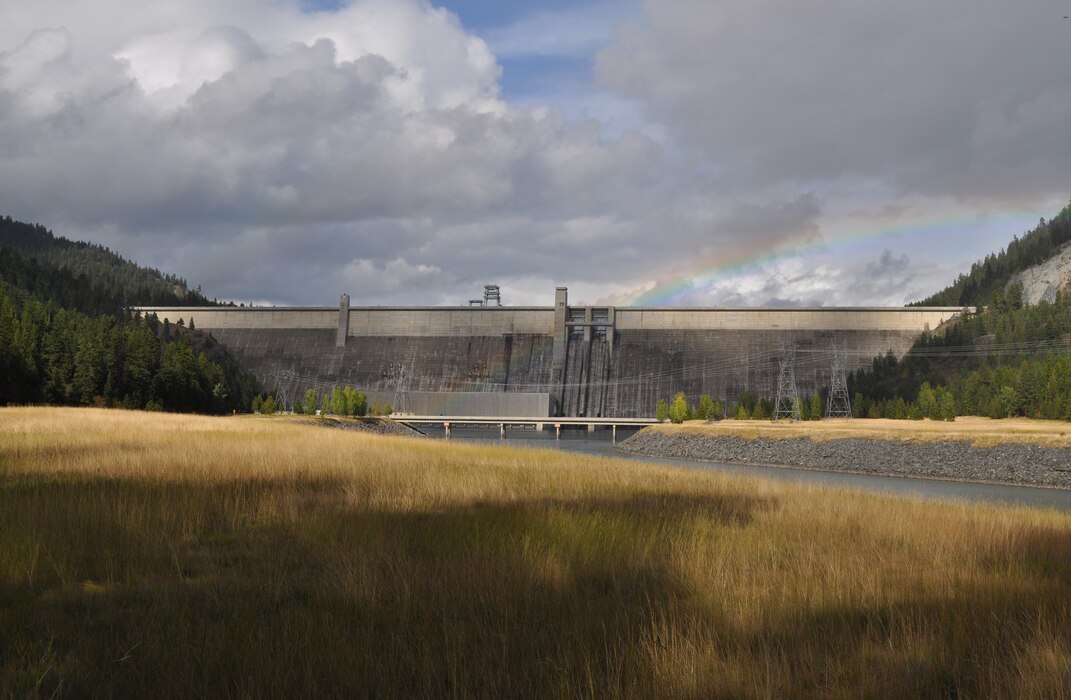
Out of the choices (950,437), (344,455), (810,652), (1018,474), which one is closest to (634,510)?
(810,652)

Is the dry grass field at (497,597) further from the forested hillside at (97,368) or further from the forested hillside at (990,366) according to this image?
the forested hillside at (990,366)

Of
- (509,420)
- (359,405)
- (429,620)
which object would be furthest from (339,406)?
(429,620)

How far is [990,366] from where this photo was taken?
92.0 m

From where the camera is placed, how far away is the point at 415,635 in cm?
501

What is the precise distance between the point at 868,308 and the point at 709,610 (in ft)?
415

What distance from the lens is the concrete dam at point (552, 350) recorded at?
392 ft

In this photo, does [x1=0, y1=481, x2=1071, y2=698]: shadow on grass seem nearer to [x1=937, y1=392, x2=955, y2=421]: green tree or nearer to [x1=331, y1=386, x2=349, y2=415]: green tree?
[x1=937, y1=392, x2=955, y2=421]: green tree

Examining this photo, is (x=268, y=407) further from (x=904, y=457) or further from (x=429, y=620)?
(x=429, y=620)

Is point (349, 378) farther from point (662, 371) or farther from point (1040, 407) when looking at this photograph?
point (1040, 407)

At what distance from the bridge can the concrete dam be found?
58.4 inches

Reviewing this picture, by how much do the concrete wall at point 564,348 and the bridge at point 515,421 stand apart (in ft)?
14.1

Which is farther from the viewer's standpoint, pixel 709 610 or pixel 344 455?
pixel 344 455

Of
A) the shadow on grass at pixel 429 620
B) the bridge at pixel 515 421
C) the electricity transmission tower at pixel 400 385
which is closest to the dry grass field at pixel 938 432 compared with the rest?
the bridge at pixel 515 421

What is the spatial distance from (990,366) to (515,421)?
61.2 m
